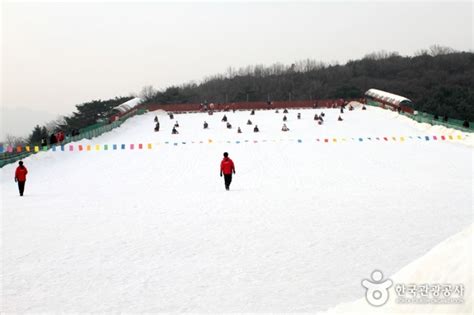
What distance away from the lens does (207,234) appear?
12109 millimetres

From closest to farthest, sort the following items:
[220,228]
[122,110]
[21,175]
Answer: [220,228], [21,175], [122,110]

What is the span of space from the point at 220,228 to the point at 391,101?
48079mm

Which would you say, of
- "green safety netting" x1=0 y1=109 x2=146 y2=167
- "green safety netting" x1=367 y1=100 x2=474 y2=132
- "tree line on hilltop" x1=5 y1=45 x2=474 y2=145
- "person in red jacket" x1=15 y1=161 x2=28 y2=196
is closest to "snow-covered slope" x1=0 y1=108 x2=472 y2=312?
"person in red jacket" x1=15 y1=161 x2=28 y2=196

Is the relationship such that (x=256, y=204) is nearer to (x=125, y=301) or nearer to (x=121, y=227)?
(x=121, y=227)

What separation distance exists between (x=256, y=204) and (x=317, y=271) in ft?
21.9

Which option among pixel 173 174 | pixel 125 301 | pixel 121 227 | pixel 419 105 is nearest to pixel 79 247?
pixel 121 227

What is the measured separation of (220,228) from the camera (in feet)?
41.7

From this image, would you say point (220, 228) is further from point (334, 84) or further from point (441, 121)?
point (334, 84)

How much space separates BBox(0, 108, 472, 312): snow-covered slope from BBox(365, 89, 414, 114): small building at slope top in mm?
24242

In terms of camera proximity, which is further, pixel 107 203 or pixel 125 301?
pixel 107 203

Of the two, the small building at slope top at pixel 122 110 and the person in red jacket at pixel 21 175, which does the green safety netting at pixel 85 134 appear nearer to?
the small building at slope top at pixel 122 110

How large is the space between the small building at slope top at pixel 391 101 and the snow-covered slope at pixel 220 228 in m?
24.2

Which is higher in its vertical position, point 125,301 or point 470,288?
point 470,288

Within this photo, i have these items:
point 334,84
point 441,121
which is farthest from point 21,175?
point 334,84
